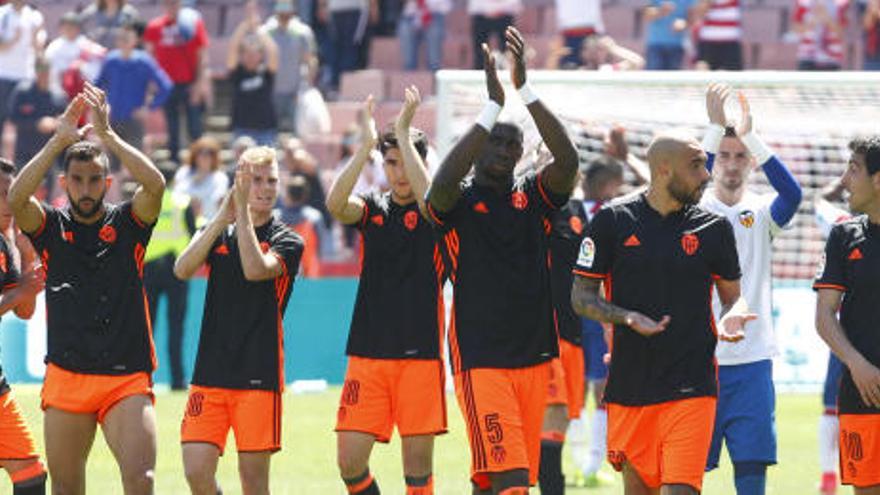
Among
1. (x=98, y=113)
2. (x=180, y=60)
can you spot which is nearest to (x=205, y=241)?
(x=98, y=113)

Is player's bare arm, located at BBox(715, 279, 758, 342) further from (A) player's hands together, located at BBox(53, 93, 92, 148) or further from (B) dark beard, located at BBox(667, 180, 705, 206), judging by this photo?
(A) player's hands together, located at BBox(53, 93, 92, 148)

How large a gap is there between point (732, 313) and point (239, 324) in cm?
287

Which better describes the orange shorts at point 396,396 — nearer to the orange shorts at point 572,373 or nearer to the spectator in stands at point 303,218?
the orange shorts at point 572,373

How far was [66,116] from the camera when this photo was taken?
1120 centimetres

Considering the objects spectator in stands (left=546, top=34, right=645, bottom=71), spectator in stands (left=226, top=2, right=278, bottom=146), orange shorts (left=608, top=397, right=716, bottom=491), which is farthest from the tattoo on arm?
spectator in stands (left=226, top=2, right=278, bottom=146)

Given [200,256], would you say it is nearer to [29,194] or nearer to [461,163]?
[29,194]

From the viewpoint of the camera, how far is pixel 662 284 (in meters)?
10.5

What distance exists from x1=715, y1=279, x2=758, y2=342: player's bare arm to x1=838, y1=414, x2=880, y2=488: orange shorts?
31.2 inches

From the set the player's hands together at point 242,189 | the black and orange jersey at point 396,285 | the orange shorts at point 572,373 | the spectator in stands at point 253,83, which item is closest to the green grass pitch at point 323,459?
the orange shorts at point 572,373

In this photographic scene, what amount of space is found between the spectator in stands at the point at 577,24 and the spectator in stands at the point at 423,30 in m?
2.55

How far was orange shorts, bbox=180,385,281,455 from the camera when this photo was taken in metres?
11.7

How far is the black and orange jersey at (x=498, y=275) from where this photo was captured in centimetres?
1095

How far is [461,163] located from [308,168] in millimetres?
14552

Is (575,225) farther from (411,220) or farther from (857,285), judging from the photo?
(857,285)
